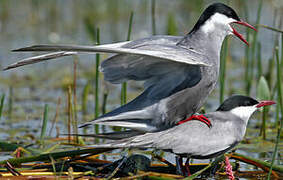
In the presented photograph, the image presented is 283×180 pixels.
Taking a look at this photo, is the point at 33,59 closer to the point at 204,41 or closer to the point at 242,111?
the point at 204,41

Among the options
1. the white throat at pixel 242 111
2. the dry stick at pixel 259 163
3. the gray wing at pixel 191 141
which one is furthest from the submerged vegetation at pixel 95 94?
the white throat at pixel 242 111

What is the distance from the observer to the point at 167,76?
4.01 metres

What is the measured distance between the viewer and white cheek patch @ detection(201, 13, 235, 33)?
4219 mm

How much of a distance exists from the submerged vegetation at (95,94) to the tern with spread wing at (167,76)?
0.33 m

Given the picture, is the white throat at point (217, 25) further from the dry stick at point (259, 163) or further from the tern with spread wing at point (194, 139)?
the dry stick at point (259, 163)

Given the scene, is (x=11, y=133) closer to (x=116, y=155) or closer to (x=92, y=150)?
(x=116, y=155)

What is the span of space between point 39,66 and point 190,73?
5.05 meters

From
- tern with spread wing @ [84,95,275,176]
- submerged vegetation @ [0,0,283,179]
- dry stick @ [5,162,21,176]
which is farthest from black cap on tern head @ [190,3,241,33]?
dry stick @ [5,162,21,176]

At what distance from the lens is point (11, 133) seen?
5.70m

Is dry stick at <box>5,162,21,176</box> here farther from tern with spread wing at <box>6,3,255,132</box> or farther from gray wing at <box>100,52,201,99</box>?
gray wing at <box>100,52,201,99</box>

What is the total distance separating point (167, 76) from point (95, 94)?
1225 millimetres

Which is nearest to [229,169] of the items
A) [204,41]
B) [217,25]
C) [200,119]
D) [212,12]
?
[200,119]

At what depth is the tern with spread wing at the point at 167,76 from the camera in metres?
3.89

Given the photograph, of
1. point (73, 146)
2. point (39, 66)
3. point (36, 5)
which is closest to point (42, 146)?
point (73, 146)
